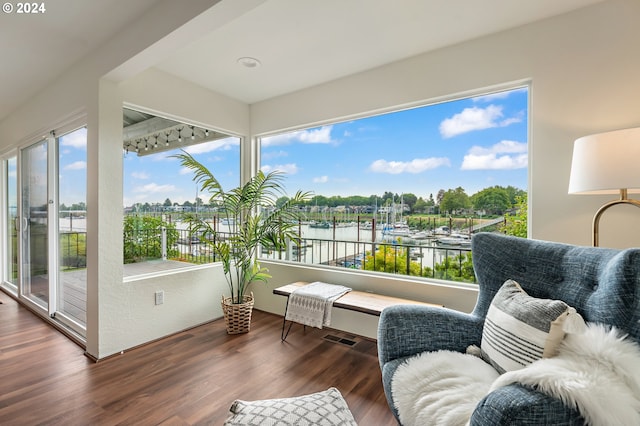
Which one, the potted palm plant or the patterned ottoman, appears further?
the potted palm plant

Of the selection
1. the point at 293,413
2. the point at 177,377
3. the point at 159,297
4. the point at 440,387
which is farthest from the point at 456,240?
the point at 159,297

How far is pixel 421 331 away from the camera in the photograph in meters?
1.44

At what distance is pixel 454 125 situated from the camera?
2463mm

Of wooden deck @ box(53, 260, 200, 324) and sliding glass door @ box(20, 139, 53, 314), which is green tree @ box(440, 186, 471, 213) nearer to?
wooden deck @ box(53, 260, 200, 324)

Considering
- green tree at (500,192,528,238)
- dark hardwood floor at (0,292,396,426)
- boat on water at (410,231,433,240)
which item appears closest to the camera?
dark hardwood floor at (0,292,396,426)

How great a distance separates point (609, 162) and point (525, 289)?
0.69m

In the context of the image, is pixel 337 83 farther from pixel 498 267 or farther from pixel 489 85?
pixel 498 267

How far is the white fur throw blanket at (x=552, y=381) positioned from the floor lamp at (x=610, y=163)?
2.32ft

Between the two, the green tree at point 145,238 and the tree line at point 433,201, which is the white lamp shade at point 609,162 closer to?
the tree line at point 433,201

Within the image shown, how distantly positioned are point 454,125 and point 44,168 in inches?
162

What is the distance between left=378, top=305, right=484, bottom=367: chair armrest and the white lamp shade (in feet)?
2.77

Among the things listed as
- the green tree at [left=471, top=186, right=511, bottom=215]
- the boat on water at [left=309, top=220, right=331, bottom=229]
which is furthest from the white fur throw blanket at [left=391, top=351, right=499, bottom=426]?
the boat on water at [left=309, top=220, right=331, bottom=229]

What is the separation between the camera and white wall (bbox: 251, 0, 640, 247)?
70.5 inches

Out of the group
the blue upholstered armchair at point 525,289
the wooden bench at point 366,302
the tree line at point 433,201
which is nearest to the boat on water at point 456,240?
the tree line at point 433,201
